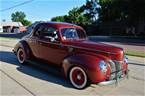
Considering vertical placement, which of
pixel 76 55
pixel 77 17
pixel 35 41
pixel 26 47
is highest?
pixel 77 17

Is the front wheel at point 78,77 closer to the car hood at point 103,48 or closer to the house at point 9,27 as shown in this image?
the car hood at point 103,48

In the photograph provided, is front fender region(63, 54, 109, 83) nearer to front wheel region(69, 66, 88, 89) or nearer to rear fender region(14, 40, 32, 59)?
front wheel region(69, 66, 88, 89)

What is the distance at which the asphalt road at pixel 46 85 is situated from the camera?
6.90 metres

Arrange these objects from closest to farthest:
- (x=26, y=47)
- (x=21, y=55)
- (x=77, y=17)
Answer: (x=26, y=47) < (x=21, y=55) < (x=77, y=17)

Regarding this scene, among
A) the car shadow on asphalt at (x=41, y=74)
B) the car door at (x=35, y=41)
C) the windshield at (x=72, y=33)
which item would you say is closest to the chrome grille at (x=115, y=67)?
the car shadow on asphalt at (x=41, y=74)

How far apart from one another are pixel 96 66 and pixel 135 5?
42873 mm

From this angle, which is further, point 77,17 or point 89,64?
point 77,17

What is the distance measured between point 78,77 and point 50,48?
5.61 feet

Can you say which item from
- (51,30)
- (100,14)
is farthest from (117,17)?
(51,30)

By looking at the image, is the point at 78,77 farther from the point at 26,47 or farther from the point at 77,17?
the point at 77,17

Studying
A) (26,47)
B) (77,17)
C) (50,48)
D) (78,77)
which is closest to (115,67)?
(78,77)

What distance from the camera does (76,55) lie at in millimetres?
7633

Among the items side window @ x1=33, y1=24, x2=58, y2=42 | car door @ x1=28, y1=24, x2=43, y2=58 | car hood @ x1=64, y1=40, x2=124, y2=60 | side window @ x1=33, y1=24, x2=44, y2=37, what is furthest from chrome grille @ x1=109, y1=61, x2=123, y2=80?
side window @ x1=33, y1=24, x2=44, y2=37

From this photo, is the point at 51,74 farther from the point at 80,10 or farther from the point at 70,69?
the point at 80,10
